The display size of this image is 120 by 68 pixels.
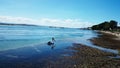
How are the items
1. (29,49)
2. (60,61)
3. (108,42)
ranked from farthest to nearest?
1. (108,42)
2. (29,49)
3. (60,61)

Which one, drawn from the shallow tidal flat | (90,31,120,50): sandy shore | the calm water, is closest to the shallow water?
the calm water

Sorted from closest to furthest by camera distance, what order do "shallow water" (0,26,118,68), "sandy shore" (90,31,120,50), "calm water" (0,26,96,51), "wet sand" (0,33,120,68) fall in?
"wet sand" (0,33,120,68), "shallow water" (0,26,118,68), "calm water" (0,26,96,51), "sandy shore" (90,31,120,50)

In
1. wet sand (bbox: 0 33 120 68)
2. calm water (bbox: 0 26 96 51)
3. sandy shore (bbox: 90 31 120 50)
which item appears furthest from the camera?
sandy shore (bbox: 90 31 120 50)

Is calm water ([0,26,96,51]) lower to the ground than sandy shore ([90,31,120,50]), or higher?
higher

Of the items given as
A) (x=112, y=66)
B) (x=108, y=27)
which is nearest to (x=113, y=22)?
(x=108, y=27)

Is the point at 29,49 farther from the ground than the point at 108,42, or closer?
farther from the ground

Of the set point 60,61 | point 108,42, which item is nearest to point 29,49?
point 60,61

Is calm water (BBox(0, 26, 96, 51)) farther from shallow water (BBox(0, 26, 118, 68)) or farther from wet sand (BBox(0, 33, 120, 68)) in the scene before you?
wet sand (BBox(0, 33, 120, 68))

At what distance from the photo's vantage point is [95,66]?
1823cm

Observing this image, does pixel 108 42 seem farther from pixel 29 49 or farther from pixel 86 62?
pixel 86 62

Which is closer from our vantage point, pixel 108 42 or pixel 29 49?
pixel 29 49

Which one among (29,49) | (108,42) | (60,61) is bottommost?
(108,42)

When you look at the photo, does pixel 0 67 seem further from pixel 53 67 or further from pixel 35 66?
pixel 53 67

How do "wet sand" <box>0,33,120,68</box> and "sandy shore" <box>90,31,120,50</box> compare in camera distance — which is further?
"sandy shore" <box>90,31,120,50</box>
